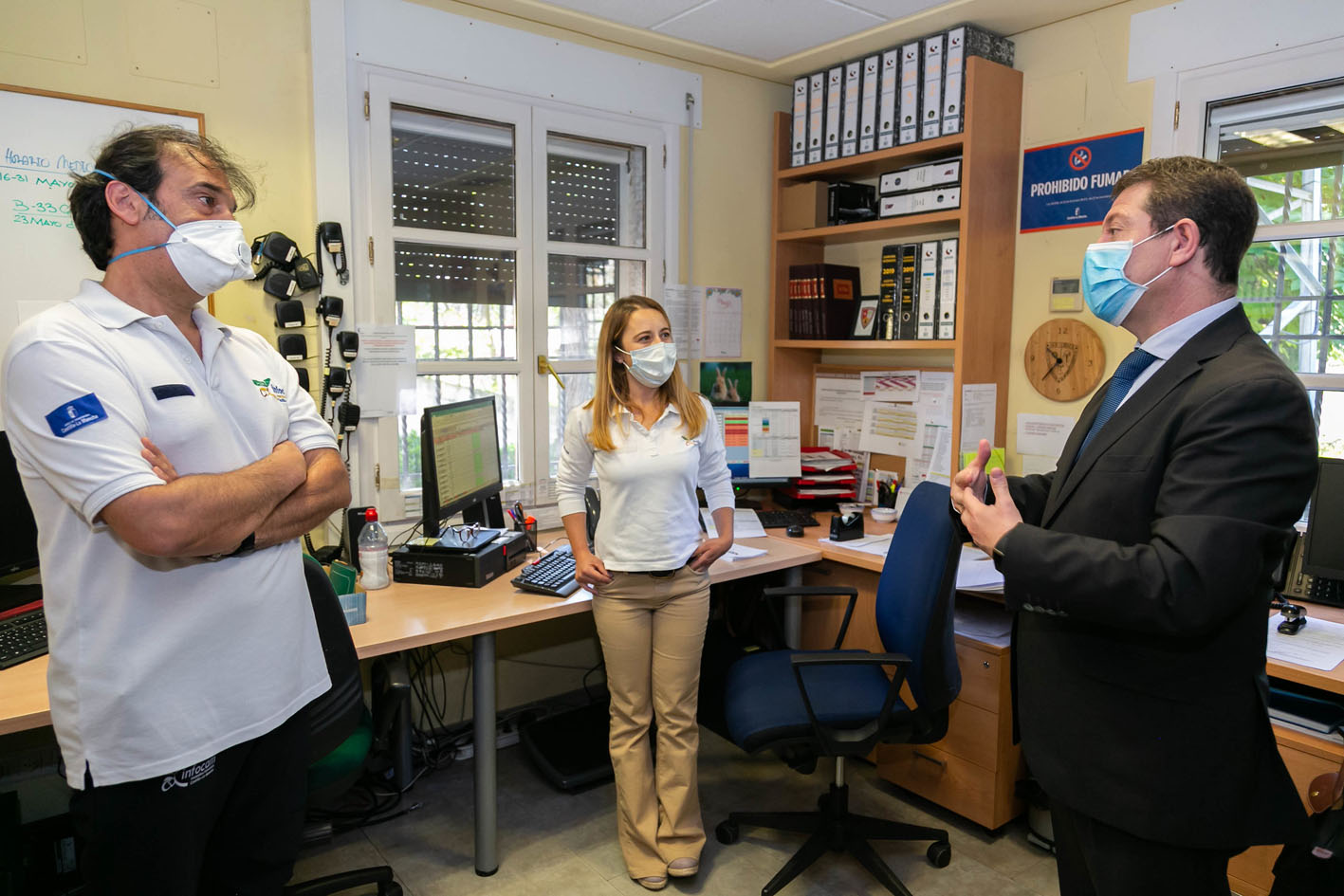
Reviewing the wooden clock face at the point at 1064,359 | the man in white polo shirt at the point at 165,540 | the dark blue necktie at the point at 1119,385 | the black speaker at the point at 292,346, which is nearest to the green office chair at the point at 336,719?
the man in white polo shirt at the point at 165,540

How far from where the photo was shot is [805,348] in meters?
3.76

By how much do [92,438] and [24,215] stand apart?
1451 mm

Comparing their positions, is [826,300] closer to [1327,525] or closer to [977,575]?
[977,575]

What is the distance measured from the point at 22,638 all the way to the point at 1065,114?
3338mm

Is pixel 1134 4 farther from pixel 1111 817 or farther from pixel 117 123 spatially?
pixel 117 123

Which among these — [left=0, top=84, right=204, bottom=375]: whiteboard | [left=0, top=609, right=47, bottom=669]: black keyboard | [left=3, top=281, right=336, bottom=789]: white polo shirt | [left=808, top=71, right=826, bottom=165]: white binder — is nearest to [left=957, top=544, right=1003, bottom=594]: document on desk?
[left=808, top=71, right=826, bottom=165]: white binder

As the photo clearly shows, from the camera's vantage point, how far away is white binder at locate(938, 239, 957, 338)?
3047 millimetres

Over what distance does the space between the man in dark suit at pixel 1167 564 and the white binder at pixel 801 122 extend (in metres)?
2.25

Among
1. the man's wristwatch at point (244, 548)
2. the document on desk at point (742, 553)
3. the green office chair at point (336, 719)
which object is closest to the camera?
the man's wristwatch at point (244, 548)

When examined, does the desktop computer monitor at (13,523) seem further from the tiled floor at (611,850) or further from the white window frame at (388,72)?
the tiled floor at (611,850)

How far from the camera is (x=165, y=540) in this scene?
4.02 feet

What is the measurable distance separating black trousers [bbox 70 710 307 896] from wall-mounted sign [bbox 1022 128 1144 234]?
274 centimetres

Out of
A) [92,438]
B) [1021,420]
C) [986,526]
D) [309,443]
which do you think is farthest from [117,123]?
[1021,420]

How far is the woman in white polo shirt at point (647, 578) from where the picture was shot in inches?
89.4
